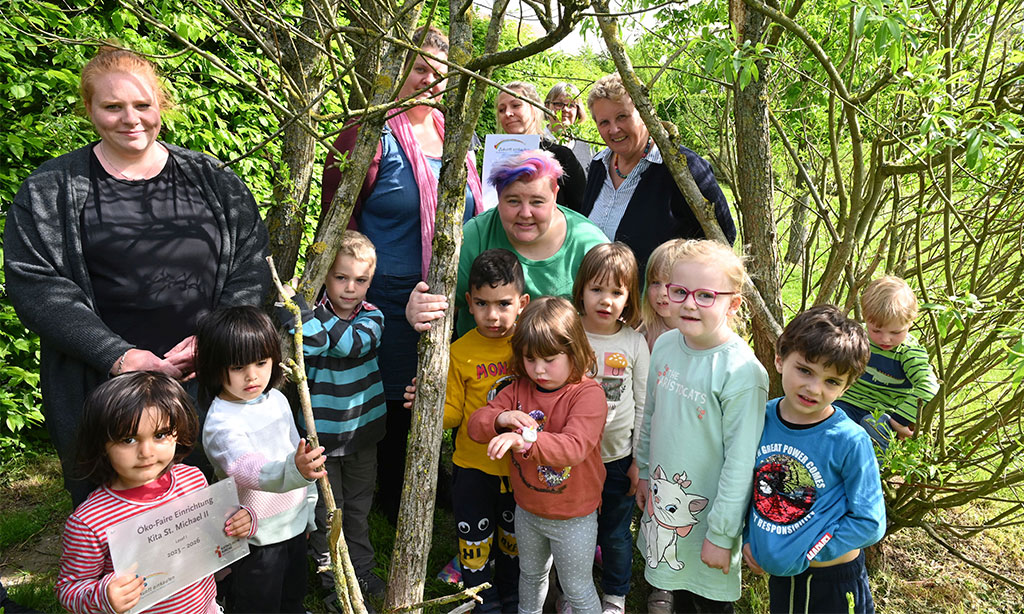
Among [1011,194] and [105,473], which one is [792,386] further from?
[105,473]

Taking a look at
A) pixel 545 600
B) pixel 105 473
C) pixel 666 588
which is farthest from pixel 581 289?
pixel 105 473

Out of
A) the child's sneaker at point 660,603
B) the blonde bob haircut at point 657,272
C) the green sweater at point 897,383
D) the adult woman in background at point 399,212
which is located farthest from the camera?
the adult woman in background at point 399,212

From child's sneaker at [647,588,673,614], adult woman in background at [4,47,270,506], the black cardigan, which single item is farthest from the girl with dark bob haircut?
child's sneaker at [647,588,673,614]

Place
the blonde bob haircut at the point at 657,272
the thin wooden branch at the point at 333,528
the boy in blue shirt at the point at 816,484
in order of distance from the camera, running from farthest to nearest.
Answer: the blonde bob haircut at the point at 657,272, the boy in blue shirt at the point at 816,484, the thin wooden branch at the point at 333,528

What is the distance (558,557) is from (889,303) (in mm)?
1552

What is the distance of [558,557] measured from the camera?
2.41 meters

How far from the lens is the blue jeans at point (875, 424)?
8.32ft

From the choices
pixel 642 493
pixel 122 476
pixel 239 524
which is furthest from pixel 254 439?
pixel 642 493

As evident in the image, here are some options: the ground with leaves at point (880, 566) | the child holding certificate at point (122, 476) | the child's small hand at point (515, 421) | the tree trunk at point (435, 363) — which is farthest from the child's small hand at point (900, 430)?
the child holding certificate at point (122, 476)

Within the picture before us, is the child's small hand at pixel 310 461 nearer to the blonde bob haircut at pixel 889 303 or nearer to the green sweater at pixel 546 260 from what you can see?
the green sweater at pixel 546 260

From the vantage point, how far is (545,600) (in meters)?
2.68

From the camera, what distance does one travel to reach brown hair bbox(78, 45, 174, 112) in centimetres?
212

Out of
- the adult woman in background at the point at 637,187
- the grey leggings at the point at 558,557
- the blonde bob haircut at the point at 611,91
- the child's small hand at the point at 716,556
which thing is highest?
the blonde bob haircut at the point at 611,91

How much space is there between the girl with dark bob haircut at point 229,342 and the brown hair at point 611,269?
111 cm
